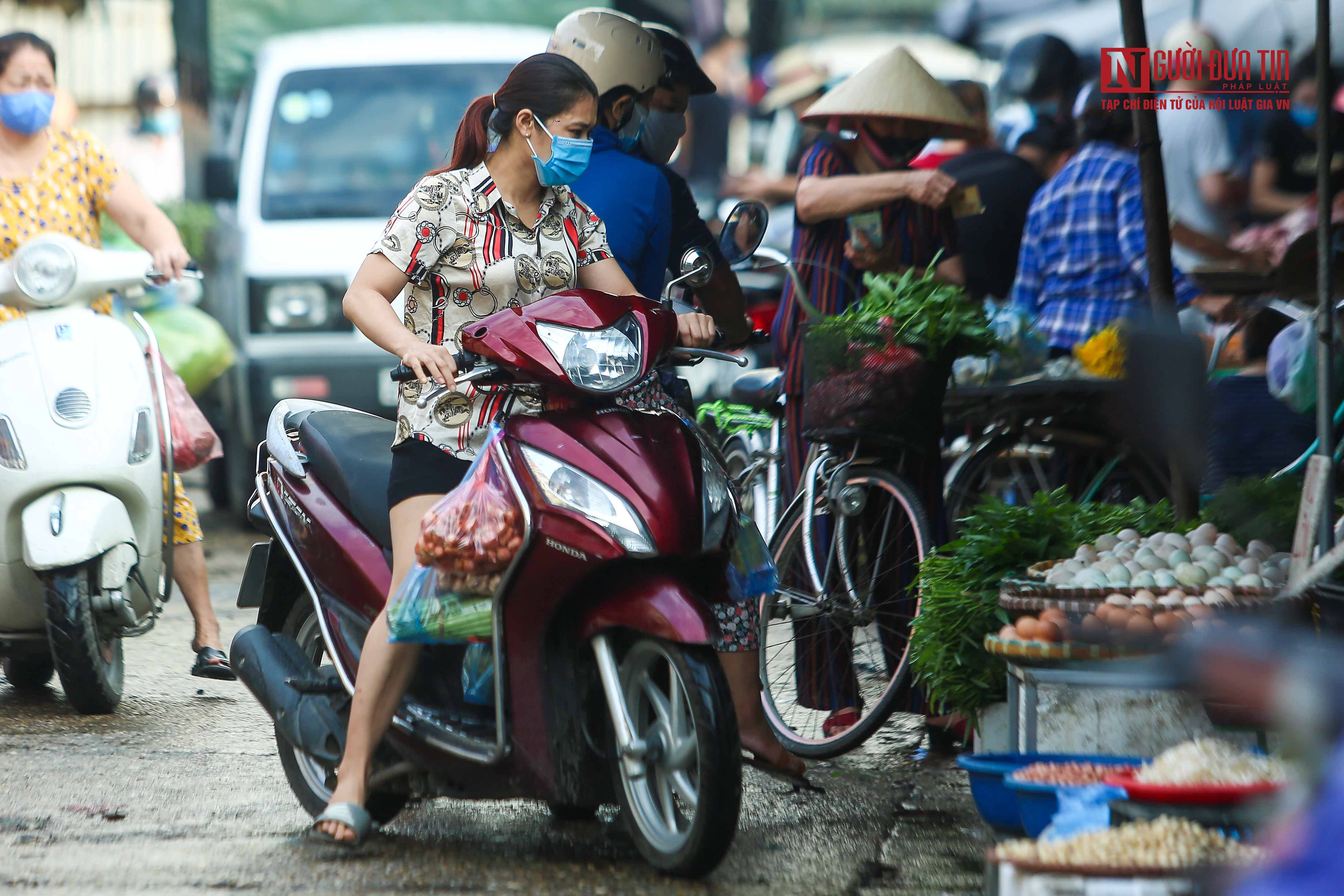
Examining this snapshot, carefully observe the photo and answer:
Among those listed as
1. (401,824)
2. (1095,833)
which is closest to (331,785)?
(401,824)

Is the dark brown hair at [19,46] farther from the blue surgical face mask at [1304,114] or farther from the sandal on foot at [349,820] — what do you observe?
the blue surgical face mask at [1304,114]

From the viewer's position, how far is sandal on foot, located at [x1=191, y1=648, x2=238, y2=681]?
557cm

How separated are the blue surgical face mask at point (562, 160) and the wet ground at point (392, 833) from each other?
4.86 feet

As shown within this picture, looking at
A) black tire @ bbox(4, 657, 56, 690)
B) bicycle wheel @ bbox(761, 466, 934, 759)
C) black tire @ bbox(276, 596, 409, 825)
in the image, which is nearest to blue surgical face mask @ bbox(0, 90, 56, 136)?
black tire @ bbox(4, 657, 56, 690)

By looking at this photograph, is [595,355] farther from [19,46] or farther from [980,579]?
[19,46]

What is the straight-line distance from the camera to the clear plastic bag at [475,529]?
3385 millimetres

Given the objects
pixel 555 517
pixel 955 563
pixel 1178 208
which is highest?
pixel 1178 208

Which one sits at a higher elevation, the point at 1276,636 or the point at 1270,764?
the point at 1276,636

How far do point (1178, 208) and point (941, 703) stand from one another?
12.8 feet

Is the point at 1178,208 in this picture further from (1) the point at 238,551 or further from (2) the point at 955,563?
(1) the point at 238,551

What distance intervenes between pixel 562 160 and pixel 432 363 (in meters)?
0.61

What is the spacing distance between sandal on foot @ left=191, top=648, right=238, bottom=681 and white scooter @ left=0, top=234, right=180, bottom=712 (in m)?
0.24

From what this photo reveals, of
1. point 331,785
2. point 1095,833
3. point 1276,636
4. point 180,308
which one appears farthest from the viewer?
point 180,308

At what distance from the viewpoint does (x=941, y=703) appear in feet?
13.8
